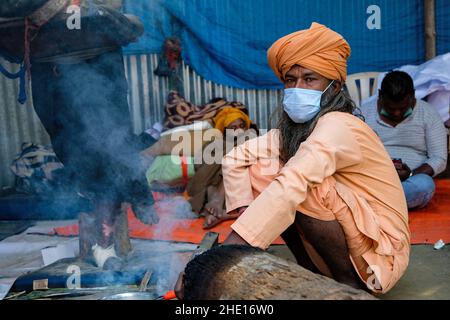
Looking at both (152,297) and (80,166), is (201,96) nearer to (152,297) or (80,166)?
(80,166)

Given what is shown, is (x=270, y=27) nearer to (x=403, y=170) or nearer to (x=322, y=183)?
(x=403, y=170)

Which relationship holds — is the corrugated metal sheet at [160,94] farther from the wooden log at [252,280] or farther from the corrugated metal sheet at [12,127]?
the wooden log at [252,280]

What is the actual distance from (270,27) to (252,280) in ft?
15.5

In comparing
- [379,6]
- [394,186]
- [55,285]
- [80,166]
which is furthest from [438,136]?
[55,285]

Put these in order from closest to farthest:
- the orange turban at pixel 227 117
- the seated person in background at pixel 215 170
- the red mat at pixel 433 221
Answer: the red mat at pixel 433 221 < the seated person in background at pixel 215 170 < the orange turban at pixel 227 117

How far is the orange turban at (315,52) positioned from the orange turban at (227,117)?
3.09 meters

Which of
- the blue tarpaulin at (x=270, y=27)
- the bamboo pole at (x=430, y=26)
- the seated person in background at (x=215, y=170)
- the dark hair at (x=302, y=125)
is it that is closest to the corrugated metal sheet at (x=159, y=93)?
the blue tarpaulin at (x=270, y=27)

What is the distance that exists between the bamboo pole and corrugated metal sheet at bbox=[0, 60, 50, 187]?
4.24m

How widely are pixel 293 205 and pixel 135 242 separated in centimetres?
193

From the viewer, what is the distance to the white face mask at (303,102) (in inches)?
102

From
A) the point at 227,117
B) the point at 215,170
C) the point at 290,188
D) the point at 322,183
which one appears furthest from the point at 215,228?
the point at 290,188

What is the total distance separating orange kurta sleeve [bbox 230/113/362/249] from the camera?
2178 millimetres

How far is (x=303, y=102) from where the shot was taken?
2588 mm

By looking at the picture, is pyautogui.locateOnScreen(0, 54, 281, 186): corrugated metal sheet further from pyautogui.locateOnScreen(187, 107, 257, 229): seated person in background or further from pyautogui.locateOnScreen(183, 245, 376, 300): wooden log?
pyautogui.locateOnScreen(183, 245, 376, 300): wooden log
